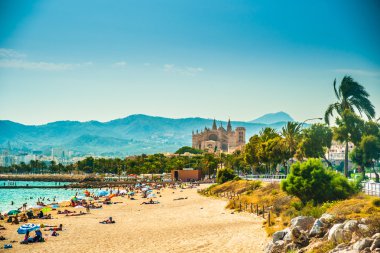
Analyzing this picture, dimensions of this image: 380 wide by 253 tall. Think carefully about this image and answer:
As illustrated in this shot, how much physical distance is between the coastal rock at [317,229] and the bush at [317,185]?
37.2ft

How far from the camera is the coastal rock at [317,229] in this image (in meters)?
18.1

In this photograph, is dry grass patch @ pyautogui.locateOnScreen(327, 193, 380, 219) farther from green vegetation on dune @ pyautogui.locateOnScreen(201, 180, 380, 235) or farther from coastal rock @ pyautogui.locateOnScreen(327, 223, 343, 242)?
coastal rock @ pyautogui.locateOnScreen(327, 223, 343, 242)

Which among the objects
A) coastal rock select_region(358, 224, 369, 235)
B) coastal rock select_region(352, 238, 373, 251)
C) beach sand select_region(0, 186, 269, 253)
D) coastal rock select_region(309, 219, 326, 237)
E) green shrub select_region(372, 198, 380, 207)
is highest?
green shrub select_region(372, 198, 380, 207)

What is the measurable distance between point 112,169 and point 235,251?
178 metres

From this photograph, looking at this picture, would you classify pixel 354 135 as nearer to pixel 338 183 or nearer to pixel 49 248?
pixel 338 183

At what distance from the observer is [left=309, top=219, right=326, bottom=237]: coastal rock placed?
1808 cm

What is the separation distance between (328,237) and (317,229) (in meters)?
1.38

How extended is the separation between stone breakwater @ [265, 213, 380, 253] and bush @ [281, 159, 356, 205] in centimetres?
1033

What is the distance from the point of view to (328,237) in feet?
55.3

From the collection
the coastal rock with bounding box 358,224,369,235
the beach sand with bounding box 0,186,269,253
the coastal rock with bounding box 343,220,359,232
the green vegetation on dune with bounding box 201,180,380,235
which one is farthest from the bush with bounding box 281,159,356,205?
the coastal rock with bounding box 358,224,369,235

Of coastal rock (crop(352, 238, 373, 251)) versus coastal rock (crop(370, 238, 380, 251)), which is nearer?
coastal rock (crop(370, 238, 380, 251))

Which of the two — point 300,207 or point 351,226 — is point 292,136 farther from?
point 351,226

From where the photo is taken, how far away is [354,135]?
41.7m

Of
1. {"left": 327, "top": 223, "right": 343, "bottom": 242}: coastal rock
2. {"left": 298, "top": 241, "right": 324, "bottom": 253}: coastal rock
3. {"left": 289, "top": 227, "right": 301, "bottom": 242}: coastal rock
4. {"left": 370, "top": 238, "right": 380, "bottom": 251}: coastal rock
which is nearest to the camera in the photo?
{"left": 370, "top": 238, "right": 380, "bottom": 251}: coastal rock
